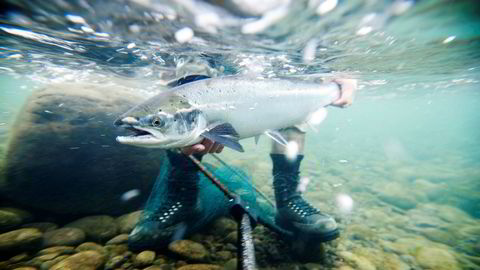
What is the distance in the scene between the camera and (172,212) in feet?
11.6

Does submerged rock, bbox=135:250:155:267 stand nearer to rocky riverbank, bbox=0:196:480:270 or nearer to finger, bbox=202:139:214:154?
rocky riverbank, bbox=0:196:480:270

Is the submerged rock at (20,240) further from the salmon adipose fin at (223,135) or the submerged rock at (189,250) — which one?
the salmon adipose fin at (223,135)

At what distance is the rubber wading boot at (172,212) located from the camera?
3090 millimetres

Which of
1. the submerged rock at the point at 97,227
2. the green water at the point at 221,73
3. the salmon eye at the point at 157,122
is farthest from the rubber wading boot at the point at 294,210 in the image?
the submerged rock at the point at 97,227

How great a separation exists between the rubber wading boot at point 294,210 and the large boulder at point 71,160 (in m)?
3.02

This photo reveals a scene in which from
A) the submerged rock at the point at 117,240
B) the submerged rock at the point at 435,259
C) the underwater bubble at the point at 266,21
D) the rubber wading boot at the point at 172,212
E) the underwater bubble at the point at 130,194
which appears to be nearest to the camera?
the rubber wading boot at the point at 172,212

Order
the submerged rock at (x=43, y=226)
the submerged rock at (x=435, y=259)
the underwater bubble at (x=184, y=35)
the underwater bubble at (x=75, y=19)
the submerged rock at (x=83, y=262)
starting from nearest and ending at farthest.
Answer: the submerged rock at (x=83, y=262)
the submerged rock at (x=43, y=226)
the submerged rock at (x=435, y=259)
the underwater bubble at (x=75, y=19)
the underwater bubble at (x=184, y=35)

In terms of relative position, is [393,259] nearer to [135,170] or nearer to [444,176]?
[135,170]

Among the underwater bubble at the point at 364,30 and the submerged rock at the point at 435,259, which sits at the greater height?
the underwater bubble at the point at 364,30

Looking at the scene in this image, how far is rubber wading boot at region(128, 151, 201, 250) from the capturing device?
309 centimetres

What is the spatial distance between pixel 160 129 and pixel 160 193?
1.89m

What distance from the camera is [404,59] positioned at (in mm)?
9031

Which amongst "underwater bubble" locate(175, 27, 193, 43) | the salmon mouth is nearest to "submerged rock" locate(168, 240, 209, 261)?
the salmon mouth

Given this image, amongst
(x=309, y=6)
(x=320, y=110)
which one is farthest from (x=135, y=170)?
(x=309, y=6)
